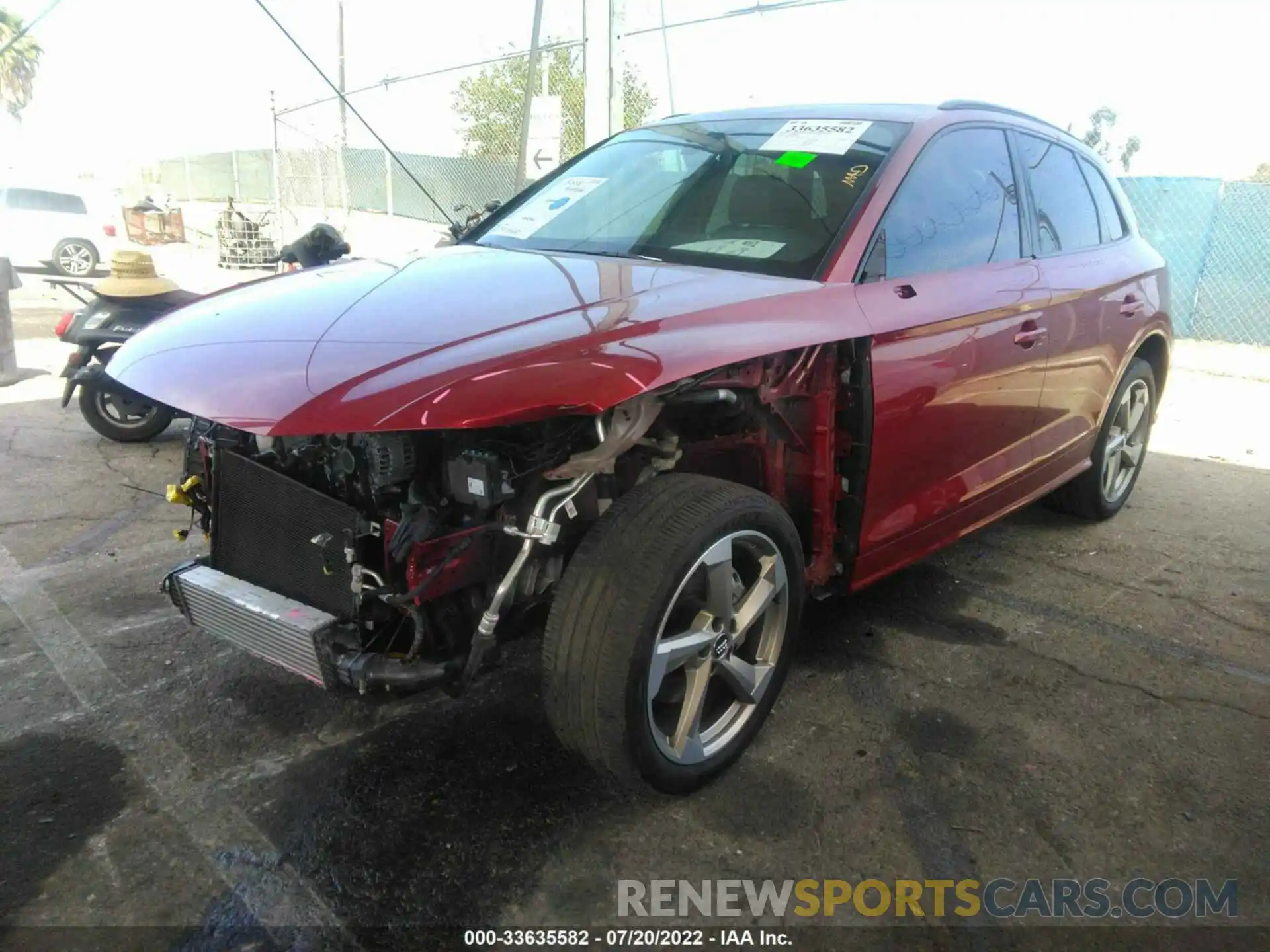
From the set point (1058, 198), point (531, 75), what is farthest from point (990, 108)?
point (531, 75)

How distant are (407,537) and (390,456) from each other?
193mm

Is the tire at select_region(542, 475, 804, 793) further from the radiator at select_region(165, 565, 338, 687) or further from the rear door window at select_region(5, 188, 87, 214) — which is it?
the rear door window at select_region(5, 188, 87, 214)

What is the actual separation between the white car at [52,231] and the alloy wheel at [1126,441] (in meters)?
15.6

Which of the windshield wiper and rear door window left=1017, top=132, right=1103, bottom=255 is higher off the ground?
rear door window left=1017, top=132, right=1103, bottom=255

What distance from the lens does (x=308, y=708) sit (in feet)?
9.21

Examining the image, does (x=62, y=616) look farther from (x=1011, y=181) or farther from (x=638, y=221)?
(x=1011, y=181)

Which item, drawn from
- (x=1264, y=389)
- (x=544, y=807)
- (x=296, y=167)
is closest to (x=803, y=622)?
(x=544, y=807)

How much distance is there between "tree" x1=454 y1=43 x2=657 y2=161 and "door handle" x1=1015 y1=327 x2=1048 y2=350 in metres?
7.46

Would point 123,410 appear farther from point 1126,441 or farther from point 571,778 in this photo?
point 1126,441

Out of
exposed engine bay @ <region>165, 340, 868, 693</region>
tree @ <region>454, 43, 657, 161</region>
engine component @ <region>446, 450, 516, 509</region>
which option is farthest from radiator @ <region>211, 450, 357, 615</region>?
tree @ <region>454, 43, 657, 161</region>

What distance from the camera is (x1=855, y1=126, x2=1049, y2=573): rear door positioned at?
270 centimetres

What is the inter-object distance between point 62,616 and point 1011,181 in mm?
3898

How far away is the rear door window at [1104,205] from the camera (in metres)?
4.15

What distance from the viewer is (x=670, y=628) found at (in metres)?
2.34
